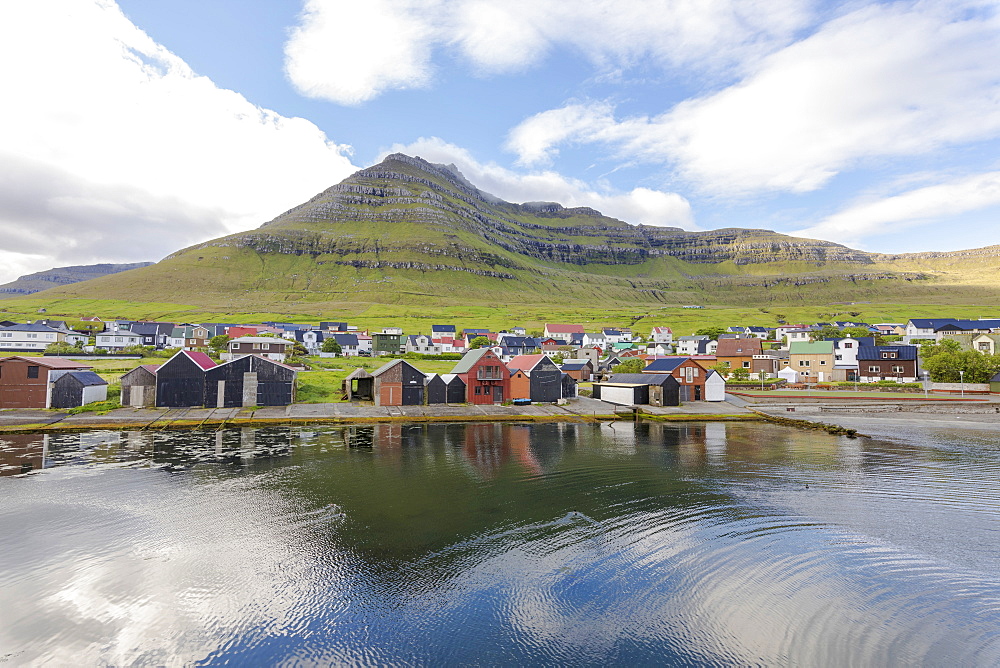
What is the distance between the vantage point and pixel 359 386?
55500 mm

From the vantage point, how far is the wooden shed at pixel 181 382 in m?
45.9

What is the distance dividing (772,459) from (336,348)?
86559mm

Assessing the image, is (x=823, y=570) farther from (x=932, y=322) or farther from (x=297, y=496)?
(x=932, y=322)

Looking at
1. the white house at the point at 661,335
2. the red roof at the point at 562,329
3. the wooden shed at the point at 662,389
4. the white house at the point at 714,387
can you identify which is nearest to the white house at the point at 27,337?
the red roof at the point at 562,329

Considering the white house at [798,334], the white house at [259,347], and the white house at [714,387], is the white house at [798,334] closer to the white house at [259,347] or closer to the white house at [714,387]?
the white house at [714,387]

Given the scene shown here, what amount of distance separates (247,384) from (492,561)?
39615 millimetres

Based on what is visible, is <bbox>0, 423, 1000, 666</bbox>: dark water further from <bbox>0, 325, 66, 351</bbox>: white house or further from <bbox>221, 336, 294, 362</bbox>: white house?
<bbox>0, 325, 66, 351</bbox>: white house

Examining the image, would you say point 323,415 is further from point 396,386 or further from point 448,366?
point 448,366

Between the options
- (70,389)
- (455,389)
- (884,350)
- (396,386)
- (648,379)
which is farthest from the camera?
(884,350)

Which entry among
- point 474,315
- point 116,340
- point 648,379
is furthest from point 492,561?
point 474,315

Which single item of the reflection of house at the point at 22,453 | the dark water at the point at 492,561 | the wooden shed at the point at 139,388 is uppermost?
the wooden shed at the point at 139,388

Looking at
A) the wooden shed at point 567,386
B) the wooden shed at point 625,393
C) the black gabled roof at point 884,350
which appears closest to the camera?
the wooden shed at point 625,393

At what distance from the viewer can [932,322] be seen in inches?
4498

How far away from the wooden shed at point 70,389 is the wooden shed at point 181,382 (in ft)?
19.9
